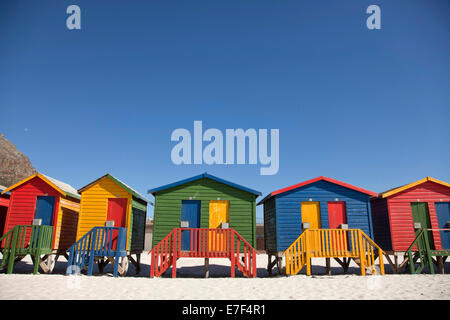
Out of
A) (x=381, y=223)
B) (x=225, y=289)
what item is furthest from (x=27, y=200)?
(x=381, y=223)

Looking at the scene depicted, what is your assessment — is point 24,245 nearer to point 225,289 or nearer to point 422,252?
point 225,289

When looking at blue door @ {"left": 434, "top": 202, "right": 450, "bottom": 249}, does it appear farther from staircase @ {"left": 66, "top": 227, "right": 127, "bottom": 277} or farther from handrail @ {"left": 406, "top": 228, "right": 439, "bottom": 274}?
staircase @ {"left": 66, "top": 227, "right": 127, "bottom": 277}

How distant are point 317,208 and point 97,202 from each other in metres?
10.8

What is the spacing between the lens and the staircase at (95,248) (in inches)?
517

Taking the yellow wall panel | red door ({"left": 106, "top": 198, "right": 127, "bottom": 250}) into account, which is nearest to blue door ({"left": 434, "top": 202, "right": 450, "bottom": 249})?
red door ({"left": 106, "top": 198, "right": 127, "bottom": 250})

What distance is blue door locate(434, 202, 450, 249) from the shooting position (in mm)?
15289

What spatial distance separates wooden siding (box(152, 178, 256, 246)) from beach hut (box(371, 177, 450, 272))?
22.4 ft

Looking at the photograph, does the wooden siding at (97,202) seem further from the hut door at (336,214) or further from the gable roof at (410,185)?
the gable roof at (410,185)

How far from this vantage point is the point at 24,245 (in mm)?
14383

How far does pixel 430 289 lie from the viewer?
9734 millimetres

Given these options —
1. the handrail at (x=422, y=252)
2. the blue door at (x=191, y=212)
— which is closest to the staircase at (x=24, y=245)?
the blue door at (x=191, y=212)

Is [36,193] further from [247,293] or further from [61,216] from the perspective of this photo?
[247,293]

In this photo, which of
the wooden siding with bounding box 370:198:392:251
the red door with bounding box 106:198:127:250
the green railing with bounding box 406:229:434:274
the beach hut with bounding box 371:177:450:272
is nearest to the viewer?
the green railing with bounding box 406:229:434:274

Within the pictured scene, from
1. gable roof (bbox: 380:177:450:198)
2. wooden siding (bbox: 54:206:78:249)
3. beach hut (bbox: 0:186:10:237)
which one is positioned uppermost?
gable roof (bbox: 380:177:450:198)
